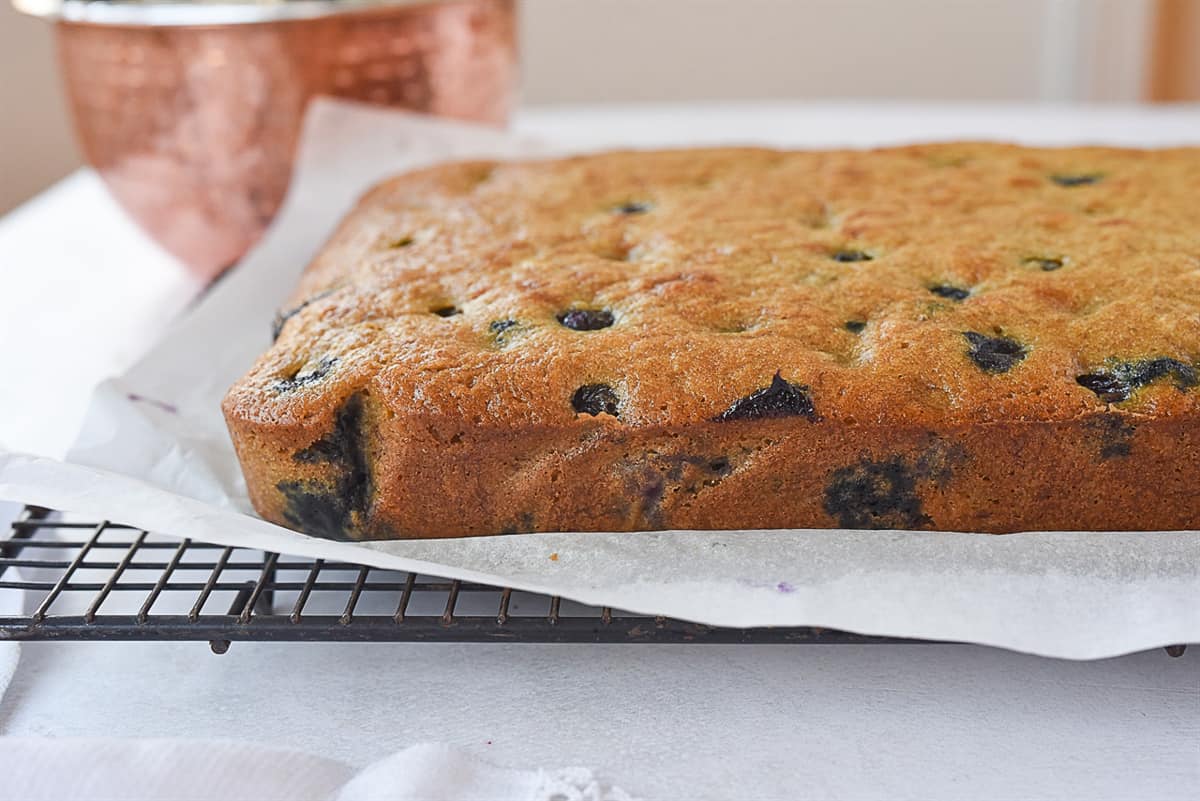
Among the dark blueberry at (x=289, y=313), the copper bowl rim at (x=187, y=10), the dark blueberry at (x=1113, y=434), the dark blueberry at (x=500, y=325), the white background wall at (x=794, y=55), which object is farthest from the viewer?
the white background wall at (x=794, y=55)

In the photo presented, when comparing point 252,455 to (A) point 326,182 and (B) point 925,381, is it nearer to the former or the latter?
(B) point 925,381

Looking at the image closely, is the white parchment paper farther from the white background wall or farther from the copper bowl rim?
the white background wall

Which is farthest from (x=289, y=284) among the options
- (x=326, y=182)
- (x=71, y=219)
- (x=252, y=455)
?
(x=71, y=219)

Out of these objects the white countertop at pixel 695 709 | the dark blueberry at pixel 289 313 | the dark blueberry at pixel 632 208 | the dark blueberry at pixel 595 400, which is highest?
the dark blueberry at pixel 289 313

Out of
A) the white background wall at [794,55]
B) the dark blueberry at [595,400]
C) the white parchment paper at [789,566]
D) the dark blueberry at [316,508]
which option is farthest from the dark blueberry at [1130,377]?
the white background wall at [794,55]

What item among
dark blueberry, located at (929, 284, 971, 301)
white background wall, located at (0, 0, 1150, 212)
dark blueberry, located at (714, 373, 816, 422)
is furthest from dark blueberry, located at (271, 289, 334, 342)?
white background wall, located at (0, 0, 1150, 212)

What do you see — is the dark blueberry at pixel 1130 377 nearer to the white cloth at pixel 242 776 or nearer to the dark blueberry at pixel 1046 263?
the dark blueberry at pixel 1046 263
